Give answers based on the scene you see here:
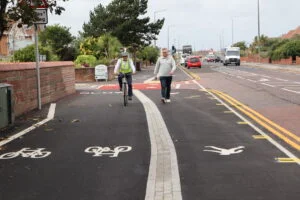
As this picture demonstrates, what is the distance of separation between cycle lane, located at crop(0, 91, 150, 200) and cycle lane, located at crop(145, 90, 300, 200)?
2.00ft

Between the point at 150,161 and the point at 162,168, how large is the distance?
51cm

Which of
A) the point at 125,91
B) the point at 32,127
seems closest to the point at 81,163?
the point at 32,127

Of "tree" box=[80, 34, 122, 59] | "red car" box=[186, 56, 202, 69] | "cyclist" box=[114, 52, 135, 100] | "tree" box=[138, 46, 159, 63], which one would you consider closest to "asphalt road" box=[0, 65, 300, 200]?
"cyclist" box=[114, 52, 135, 100]

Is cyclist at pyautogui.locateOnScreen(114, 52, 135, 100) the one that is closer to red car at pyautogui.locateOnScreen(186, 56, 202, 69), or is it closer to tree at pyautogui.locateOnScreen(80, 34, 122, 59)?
tree at pyautogui.locateOnScreen(80, 34, 122, 59)

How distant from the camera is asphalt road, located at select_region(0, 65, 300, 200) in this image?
5.70 m

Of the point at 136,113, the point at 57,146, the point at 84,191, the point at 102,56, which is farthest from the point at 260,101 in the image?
the point at 102,56

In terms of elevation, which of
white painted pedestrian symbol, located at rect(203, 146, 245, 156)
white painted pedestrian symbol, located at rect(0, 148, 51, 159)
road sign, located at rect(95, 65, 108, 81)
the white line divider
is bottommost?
white painted pedestrian symbol, located at rect(0, 148, 51, 159)

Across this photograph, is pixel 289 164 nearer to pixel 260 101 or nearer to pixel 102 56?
pixel 260 101

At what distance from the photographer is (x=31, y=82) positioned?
575 inches

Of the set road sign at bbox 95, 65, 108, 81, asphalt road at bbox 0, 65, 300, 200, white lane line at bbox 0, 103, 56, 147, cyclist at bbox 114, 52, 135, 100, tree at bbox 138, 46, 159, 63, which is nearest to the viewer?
asphalt road at bbox 0, 65, 300, 200

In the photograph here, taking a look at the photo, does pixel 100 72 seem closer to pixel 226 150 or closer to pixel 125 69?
pixel 125 69

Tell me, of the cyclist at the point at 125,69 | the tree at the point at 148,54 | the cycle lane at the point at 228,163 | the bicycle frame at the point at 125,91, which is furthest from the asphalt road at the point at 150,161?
the tree at the point at 148,54

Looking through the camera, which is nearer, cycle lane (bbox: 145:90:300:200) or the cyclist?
cycle lane (bbox: 145:90:300:200)

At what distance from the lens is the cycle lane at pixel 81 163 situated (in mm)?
5773
